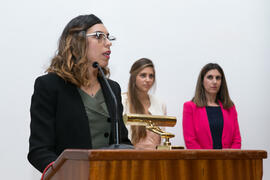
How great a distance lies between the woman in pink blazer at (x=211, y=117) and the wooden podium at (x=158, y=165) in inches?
88.8

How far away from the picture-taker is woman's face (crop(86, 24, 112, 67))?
5.74ft

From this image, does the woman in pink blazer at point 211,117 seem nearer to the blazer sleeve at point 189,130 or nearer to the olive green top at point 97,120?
the blazer sleeve at point 189,130

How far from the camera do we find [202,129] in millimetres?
3371

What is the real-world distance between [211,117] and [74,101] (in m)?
2.03

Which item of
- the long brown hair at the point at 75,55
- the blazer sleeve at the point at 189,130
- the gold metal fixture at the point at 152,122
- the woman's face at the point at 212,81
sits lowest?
the blazer sleeve at the point at 189,130

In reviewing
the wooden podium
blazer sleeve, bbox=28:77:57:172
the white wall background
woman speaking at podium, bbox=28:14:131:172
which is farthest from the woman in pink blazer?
the wooden podium

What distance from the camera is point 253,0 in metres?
4.62

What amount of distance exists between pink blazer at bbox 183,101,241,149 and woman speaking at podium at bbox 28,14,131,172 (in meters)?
1.63

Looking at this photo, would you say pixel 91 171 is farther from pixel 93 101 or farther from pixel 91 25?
pixel 91 25

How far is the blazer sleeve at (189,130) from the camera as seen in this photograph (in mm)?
3350

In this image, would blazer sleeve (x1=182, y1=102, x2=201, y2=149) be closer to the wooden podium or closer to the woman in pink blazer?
the woman in pink blazer

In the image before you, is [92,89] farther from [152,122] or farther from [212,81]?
[212,81]

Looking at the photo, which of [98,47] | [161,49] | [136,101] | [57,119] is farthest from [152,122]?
[161,49]

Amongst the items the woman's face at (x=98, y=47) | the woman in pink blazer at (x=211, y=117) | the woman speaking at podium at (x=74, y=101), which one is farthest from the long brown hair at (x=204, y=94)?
the woman's face at (x=98, y=47)
